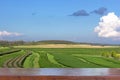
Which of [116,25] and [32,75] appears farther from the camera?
[116,25]

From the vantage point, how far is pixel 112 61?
165 inches

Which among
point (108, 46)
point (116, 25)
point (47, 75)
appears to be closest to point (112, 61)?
point (108, 46)

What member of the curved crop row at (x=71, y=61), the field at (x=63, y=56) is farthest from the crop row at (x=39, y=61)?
the curved crop row at (x=71, y=61)

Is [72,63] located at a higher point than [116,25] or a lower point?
lower

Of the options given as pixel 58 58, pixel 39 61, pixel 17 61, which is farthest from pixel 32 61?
pixel 58 58

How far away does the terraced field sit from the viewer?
4129mm

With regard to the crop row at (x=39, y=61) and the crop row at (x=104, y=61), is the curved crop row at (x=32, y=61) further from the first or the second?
the crop row at (x=104, y=61)

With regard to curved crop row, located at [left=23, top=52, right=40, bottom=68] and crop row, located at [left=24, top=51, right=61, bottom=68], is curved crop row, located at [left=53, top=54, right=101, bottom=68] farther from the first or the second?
curved crop row, located at [left=23, top=52, right=40, bottom=68]

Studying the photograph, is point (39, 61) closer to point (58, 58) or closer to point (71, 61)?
point (58, 58)

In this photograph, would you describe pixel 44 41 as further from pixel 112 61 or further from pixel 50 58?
pixel 112 61

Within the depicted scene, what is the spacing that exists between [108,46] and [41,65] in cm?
90

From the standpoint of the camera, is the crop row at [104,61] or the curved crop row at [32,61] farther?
the crop row at [104,61]

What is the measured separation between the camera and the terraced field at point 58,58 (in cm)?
413

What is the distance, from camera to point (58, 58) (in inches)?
167
